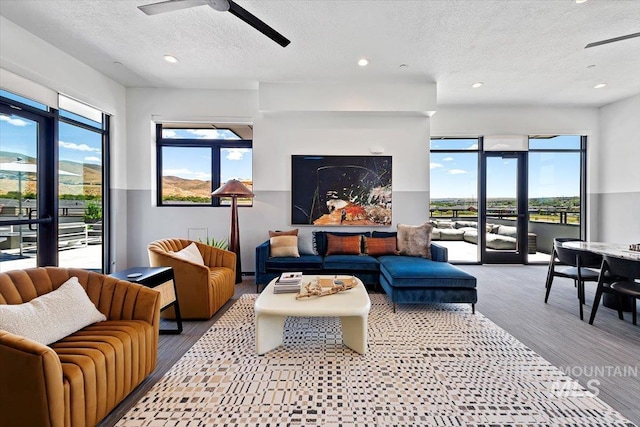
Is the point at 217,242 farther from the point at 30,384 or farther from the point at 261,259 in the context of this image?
the point at 30,384

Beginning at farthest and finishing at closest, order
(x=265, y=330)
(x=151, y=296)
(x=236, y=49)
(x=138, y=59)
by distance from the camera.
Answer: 1. (x=138, y=59)
2. (x=236, y=49)
3. (x=265, y=330)
4. (x=151, y=296)

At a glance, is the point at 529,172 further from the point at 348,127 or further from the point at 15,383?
the point at 15,383

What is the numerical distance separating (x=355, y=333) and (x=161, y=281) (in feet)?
6.06

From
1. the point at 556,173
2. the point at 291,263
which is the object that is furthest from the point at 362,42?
the point at 556,173

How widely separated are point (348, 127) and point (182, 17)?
2.86 meters

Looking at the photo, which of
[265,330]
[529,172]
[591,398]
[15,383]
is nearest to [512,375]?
[591,398]

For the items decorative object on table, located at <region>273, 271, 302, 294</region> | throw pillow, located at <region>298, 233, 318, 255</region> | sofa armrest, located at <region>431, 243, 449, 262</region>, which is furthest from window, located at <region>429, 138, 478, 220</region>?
decorative object on table, located at <region>273, 271, 302, 294</region>

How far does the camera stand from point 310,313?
2250 millimetres

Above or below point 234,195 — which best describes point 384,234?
below

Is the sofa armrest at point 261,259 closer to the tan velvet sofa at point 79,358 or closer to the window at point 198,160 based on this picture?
the window at point 198,160

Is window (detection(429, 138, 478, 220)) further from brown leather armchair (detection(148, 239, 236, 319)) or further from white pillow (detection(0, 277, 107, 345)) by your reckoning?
white pillow (detection(0, 277, 107, 345))

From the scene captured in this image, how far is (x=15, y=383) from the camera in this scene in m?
1.30

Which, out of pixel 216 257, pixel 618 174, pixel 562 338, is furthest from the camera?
pixel 618 174

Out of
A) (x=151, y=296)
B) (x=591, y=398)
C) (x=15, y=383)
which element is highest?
(x=151, y=296)
